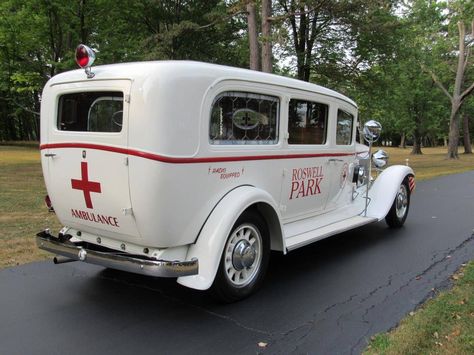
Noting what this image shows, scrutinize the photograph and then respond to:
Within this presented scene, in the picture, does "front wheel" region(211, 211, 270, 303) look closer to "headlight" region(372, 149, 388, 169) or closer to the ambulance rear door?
the ambulance rear door

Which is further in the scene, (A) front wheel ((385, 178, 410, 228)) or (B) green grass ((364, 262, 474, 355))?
(A) front wheel ((385, 178, 410, 228))

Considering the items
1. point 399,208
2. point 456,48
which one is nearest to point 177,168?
point 399,208

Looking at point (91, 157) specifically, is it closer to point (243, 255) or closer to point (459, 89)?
point (243, 255)

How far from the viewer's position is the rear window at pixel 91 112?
418 cm

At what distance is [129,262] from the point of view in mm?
3920

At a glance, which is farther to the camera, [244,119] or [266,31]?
[266,31]

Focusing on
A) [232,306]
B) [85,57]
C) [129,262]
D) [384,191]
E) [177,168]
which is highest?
[85,57]

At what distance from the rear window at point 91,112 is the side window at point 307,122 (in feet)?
6.41

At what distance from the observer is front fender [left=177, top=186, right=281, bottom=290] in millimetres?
3932

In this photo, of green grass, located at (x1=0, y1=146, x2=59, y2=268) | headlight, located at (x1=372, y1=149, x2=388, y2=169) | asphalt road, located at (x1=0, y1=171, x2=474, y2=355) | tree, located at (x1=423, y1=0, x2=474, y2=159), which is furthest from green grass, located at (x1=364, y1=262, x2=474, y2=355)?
tree, located at (x1=423, y1=0, x2=474, y2=159)

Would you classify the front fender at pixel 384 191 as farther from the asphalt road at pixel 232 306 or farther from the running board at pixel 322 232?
the asphalt road at pixel 232 306

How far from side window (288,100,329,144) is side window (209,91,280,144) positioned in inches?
12.5

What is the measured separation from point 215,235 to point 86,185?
1243mm

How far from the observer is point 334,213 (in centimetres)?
635
